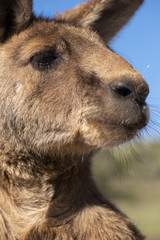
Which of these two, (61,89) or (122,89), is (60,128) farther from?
(122,89)

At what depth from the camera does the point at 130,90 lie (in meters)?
4.10

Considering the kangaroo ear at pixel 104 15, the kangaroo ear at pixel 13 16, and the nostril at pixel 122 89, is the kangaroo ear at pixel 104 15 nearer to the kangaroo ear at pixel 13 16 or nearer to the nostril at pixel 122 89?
the kangaroo ear at pixel 13 16

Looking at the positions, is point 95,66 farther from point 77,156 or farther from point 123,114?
point 77,156

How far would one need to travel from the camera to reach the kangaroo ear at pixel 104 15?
5.29 meters

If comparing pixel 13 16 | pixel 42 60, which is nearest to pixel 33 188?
pixel 42 60

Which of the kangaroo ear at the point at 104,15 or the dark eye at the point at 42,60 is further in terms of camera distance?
the kangaroo ear at the point at 104,15

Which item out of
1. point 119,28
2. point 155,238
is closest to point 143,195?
point 155,238

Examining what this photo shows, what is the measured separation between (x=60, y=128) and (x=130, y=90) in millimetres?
777

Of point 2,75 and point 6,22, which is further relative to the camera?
point 6,22

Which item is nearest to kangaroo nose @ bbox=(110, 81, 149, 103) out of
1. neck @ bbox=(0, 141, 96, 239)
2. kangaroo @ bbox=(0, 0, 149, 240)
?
kangaroo @ bbox=(0, 0, 149, 240)

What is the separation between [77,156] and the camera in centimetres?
449

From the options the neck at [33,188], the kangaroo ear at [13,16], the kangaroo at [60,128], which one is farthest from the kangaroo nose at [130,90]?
the kangaroo ear at [13,16]

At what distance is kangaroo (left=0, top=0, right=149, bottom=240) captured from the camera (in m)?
4.20

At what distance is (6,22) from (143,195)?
25973mm
